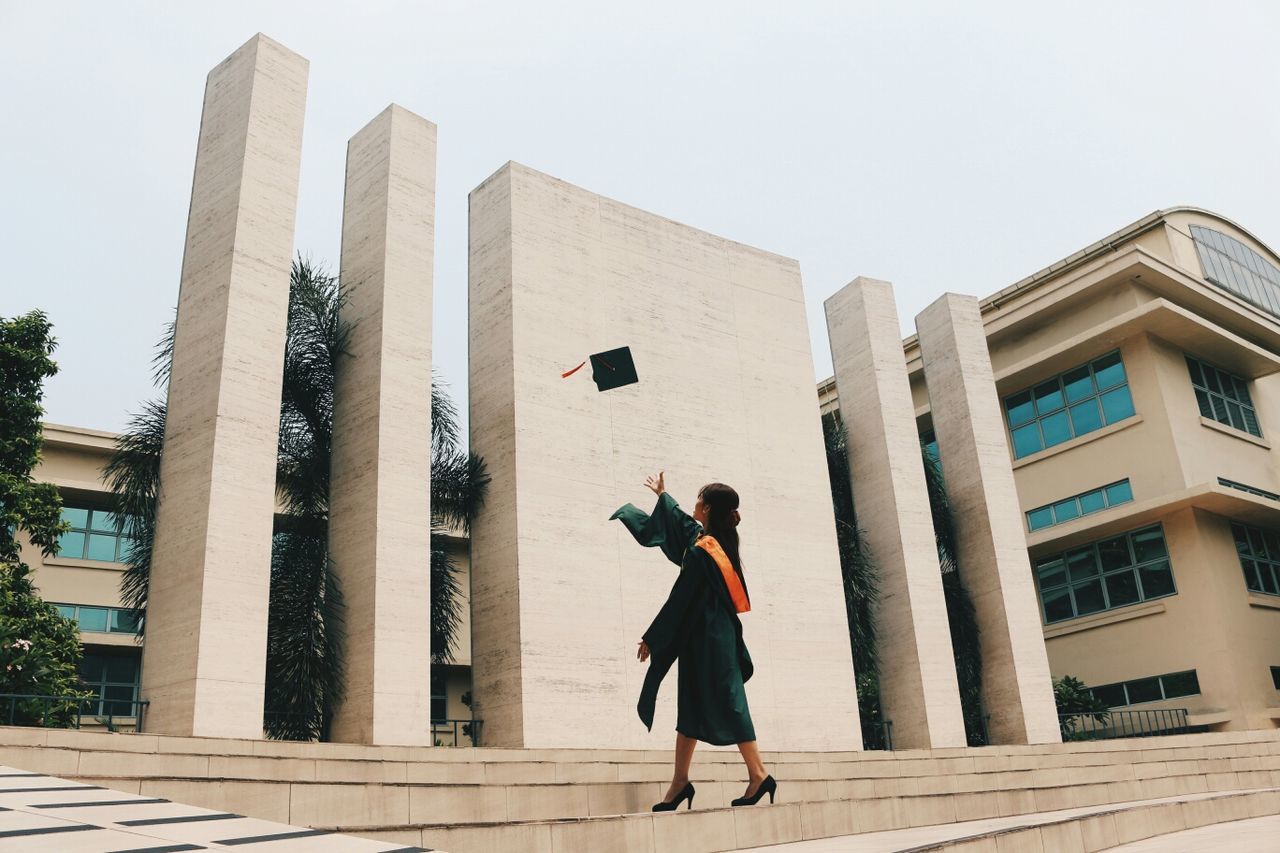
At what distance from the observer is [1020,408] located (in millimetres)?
27859

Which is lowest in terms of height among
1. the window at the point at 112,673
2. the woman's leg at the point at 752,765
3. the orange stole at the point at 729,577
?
the woman's leg at the point at 752,765

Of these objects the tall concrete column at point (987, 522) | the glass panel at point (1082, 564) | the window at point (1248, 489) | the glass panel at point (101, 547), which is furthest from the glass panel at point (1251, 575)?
the glass panel at point (101, 547)

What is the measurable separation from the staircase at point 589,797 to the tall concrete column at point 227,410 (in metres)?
2.01

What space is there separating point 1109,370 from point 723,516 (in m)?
22.1

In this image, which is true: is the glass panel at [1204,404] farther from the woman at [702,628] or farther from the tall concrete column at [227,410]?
the woman at [702,628]

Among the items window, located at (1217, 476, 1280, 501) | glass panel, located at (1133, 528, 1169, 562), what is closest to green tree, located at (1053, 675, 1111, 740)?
glass panel, located at (1133, 528, 1169, 562)

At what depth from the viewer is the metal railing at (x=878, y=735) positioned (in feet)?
55.1

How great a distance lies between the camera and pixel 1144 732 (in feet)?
73.7

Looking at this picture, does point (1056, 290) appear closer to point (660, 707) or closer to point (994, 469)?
point (994, 469)

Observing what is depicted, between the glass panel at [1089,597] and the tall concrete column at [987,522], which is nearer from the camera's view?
the tall concrete column at [987,522]

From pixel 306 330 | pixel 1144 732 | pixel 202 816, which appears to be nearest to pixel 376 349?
pixel 306 330

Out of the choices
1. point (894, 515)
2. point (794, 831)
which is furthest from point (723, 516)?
point (894, 515)

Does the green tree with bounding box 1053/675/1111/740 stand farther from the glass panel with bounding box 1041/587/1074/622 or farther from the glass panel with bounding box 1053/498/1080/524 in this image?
the glass panel with bounding box 1053/498/1080/524

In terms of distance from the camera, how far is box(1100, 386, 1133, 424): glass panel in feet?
82.2
